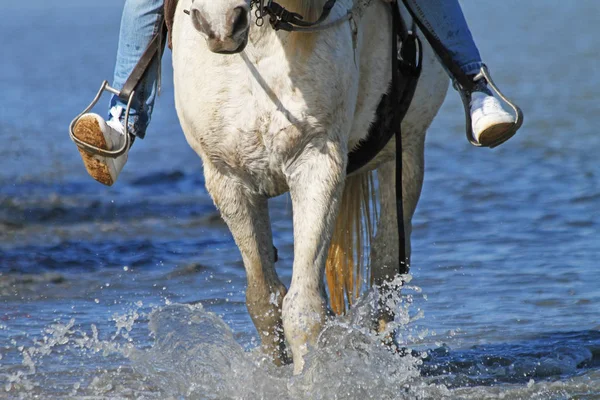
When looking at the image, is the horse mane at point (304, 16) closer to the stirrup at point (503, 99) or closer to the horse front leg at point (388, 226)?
the stirrup at point (503, 99)

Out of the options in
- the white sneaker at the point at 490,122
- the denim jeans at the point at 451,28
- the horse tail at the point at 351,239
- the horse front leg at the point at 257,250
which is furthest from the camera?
the horse tail at the point at 351,239

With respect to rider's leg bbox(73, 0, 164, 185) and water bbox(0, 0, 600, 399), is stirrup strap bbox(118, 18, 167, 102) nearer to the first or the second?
rider's leg bbox(73, 0, 164, 185)

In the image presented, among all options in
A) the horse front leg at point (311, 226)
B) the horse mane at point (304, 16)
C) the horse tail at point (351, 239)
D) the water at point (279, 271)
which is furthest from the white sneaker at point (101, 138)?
the horse tail at point (351, 239)

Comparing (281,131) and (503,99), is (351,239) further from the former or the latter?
(281,131)

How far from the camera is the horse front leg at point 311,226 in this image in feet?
13.6

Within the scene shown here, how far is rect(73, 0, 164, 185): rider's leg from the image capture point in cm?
461

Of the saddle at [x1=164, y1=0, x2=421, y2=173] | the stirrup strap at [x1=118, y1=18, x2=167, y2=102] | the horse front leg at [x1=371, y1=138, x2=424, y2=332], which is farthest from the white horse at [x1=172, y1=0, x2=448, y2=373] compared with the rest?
the horse front leg at [x1=371, y1=138, x2=424, y2=332]

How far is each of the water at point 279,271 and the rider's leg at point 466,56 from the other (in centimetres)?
86

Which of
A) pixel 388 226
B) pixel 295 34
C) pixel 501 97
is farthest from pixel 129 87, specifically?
pixel 501 97

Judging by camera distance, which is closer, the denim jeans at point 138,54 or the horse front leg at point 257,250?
the horse front leg at point 257,250

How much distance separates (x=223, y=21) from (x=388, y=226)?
2211 millimetres

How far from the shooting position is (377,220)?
18.5ft

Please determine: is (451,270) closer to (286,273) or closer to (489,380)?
(286,273)

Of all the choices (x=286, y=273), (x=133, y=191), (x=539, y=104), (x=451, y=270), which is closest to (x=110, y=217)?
(x=133, y=191)
